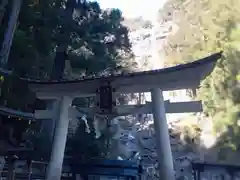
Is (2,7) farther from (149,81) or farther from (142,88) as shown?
(149,81)

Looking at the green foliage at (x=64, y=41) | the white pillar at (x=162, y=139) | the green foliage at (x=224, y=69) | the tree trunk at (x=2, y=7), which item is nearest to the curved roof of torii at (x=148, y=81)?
the white pillar at (x=162, y=139)

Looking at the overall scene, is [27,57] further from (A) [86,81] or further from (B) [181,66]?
(B) [181,66]

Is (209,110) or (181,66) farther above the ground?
(209,110)

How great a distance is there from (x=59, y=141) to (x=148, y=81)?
1982 millimetres

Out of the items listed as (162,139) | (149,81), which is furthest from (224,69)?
(162,139)

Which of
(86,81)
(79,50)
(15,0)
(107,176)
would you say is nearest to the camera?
(86,81)

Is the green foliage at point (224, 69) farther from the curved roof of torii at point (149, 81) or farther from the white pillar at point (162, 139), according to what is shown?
the white pillar at point (162, 139)

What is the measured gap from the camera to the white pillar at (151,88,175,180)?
512cm

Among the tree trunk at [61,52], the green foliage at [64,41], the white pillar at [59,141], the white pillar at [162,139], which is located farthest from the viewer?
the tree trunk at [61,52]

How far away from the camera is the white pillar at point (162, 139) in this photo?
16.8 ft

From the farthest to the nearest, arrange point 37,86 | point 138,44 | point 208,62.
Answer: point 138,44, point 37,86, point 208,62

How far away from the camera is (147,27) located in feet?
115

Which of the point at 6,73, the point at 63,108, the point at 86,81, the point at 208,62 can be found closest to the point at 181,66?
the point at 208,62

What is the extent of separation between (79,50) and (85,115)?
5557mm
